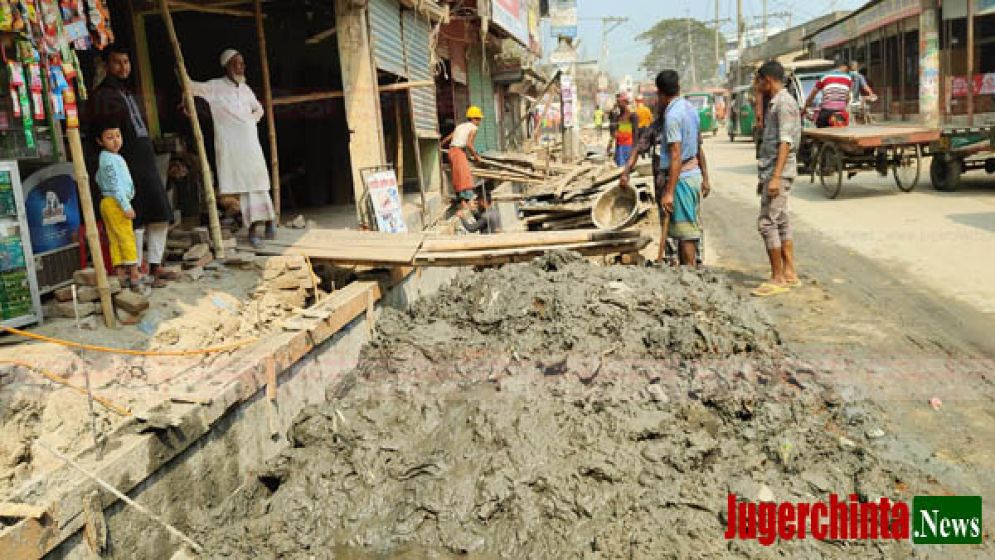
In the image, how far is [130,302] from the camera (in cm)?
434

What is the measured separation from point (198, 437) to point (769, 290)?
203 inches

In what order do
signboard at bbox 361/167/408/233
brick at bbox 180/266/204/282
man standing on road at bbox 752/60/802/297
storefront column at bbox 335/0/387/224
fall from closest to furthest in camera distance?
1. brick at bbox 180/266/204/282
2. man standing on road at bbox 752/60/802/297
3. signboard at bbox 361/167/408/233
4. storefront column at bbox 335/0/387/224

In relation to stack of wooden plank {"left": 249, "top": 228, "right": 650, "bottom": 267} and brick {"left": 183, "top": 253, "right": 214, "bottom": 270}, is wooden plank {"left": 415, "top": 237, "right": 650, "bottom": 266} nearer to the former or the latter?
stack of wooden plank {"left": 249, "top": 228, "right": 650, "bottom": 267}

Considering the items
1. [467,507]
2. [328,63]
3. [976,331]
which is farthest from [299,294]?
[328,63]

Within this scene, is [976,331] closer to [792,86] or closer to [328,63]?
[328,63]

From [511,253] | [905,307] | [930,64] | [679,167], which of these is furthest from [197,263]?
[930,64]

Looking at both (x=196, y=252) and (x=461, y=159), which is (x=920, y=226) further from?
(x=196, y=252)

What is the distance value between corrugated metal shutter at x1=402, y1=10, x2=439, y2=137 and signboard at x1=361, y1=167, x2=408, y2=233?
210 cm

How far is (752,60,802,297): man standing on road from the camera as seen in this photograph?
6.45 metres

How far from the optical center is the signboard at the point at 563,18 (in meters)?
27.9

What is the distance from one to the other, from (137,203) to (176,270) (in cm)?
64

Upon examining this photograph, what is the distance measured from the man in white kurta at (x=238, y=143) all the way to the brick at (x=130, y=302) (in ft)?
5.86

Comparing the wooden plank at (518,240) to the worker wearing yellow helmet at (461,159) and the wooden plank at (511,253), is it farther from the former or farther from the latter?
the worker wearing yellow helmet at (461,159)

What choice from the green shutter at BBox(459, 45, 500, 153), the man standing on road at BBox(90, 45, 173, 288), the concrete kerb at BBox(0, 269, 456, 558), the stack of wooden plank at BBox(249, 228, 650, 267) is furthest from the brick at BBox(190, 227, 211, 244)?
the green shutter at BBox(459, 45, 500, 153)
